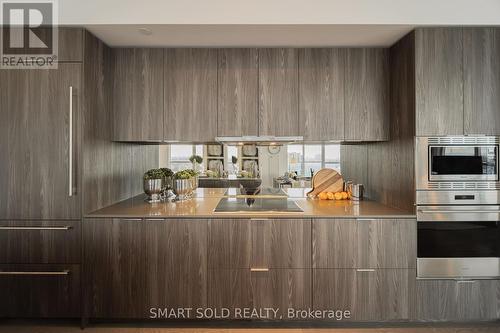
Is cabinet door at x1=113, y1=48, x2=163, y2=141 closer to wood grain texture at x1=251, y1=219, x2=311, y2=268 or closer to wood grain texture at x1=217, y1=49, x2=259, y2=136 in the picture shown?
wood grain texture at x1=217, y1=49, x2=259, y2=136

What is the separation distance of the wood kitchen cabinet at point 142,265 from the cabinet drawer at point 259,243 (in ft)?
0.37

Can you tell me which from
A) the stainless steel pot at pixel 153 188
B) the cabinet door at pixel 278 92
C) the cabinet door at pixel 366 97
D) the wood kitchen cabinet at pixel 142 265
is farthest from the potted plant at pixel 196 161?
the cabinet door at pixel 366 97

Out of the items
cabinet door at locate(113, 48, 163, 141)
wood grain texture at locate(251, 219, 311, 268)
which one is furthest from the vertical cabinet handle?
wood grain texture at locate(251, 219, 311, 268)

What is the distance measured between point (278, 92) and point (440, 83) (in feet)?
4.12

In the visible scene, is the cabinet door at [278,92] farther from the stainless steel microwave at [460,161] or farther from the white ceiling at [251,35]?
the stainless steel microwave at [460,161]

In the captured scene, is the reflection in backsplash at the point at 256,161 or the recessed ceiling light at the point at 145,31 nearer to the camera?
the recessed ceiling light at the point at 145,31

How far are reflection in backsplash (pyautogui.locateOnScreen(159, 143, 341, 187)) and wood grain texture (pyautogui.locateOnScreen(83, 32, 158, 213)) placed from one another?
0.62 metres

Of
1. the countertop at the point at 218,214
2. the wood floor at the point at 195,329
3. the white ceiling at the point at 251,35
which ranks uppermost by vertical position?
the white ceiling at the point at 251,35

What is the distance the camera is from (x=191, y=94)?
2.80 m

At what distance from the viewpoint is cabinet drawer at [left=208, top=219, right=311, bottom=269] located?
2363 mm

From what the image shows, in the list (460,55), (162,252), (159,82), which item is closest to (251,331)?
(162,252)

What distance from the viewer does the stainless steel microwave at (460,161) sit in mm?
2385

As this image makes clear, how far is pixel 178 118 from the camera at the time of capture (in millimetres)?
2807
